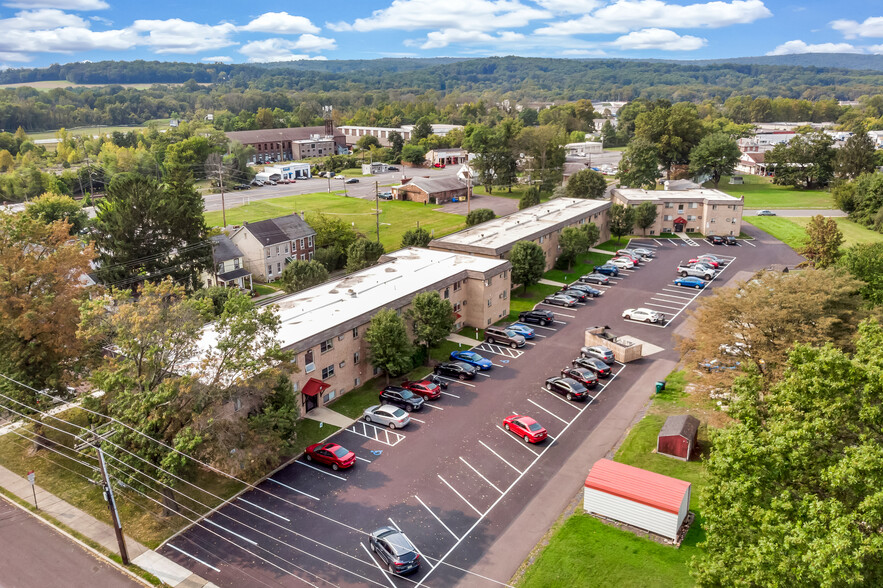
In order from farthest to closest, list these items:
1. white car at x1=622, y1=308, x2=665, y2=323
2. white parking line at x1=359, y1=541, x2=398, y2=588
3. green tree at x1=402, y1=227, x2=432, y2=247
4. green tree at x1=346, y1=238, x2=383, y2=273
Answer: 1. green tree at x1=402, y1=227, x2=432, y2=247
2. green tree at x1=346, y1=238, x2=383, y2=273
3. white car at x1=622, y1=308, x2=665, y2=323
4. white parking line at x1=359, y1=541, x2=398, y2=588

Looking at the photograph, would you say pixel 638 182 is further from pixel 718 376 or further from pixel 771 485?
pixel 771 485

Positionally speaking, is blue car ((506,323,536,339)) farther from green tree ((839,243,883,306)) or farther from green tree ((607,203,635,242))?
green tree ((607,203,635,242))

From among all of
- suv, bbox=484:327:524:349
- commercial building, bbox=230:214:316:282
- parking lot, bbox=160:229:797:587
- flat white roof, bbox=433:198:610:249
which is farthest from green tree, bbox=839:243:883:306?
commercial building, bbox=230:214:316:282

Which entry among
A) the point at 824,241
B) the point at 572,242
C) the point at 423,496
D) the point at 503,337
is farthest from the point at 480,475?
the point at 824,241

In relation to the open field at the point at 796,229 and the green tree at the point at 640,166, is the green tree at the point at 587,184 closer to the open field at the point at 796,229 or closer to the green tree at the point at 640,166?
the green tree at the point at 640,166

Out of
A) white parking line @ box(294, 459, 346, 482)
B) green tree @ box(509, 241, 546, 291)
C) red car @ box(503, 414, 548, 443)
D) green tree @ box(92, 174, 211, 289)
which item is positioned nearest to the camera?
white parking line @ box(294, 459, 346, 482)

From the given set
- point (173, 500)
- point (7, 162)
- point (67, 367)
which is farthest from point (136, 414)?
point (7, 162)
